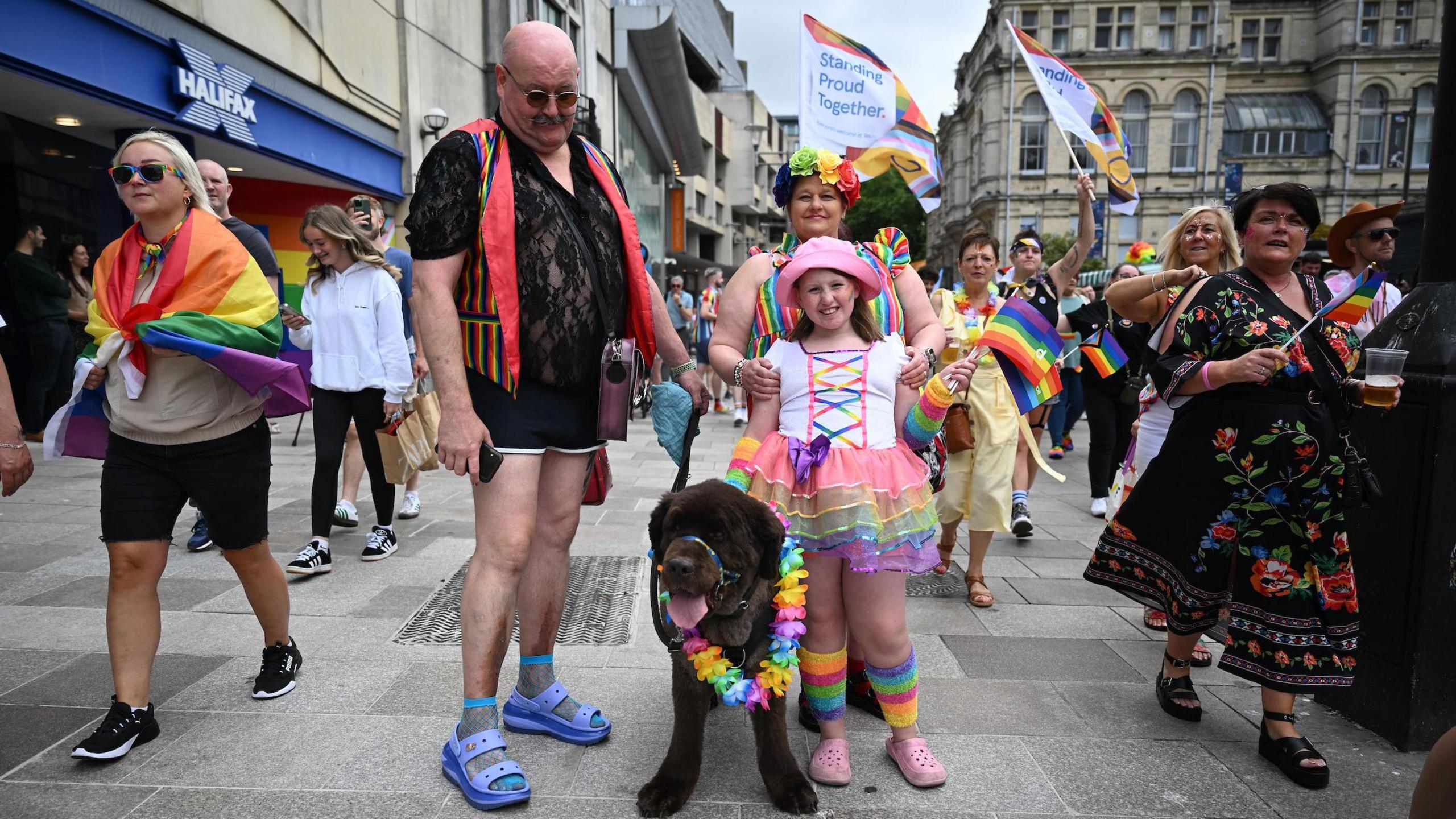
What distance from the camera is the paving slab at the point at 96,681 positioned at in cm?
309

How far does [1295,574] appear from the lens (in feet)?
9.43

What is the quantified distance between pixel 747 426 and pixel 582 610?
5.73 feet

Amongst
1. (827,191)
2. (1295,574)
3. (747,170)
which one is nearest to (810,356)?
(827,191)

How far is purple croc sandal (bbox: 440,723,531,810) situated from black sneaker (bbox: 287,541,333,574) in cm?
247

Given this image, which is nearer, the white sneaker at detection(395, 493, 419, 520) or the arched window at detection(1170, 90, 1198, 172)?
the white sneaker at detection(395, 493, 419, 520)

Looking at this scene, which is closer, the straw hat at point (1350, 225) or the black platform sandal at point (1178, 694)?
the black platform sandal at point (1178, 694)

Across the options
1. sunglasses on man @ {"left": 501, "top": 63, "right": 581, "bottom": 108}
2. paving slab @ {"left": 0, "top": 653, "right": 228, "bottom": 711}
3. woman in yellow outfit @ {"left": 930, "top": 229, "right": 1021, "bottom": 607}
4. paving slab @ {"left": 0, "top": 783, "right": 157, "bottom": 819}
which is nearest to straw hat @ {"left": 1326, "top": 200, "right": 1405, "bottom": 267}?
woman in yellow outfit @ {"left": 930, "top": 229, "right": 1021, "bottom": 607}

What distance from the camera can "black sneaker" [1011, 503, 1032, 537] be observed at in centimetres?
611

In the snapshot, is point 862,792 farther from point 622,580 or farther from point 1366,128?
point 1366,128

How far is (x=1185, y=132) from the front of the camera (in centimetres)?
4775

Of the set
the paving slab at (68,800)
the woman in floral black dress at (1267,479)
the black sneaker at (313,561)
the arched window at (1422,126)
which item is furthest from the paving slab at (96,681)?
the arched window at (1422,126)

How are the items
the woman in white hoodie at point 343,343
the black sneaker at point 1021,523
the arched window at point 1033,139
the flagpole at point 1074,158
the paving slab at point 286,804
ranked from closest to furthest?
the paving slab at point 286,804 → the flagpole at point 1074,158 → the woman in white hoodie at point 343,343 → the black sneaker at point 1021,523 → the arched window at point 1033,139

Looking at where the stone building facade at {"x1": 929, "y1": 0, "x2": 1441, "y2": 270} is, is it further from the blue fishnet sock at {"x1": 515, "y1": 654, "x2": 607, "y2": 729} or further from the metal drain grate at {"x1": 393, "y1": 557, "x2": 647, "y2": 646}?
the blue fishnet sock at {"x1": 515, "y1": 654, "x2": 607, "y2": 729}

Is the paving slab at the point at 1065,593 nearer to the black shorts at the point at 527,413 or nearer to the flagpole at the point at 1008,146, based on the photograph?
the black shorts at the point at 527,413
